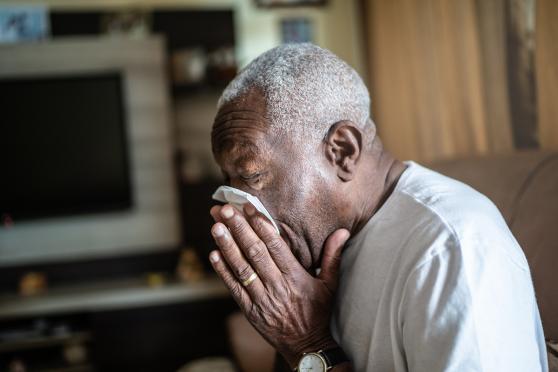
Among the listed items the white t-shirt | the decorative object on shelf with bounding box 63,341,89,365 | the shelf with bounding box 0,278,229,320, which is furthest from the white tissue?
the decorative object on shelf with bounding box 63,341,89,365

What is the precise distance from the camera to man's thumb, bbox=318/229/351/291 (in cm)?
107

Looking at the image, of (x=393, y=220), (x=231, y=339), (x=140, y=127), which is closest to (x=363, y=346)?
(x=393, y=220)

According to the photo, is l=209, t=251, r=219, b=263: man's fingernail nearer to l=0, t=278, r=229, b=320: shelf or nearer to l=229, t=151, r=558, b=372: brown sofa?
l=229, t=151, r=558, b=372: brown sofa

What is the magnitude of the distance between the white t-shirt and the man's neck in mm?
57

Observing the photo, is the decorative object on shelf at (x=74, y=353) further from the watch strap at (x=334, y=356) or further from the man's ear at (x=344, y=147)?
the man's ear at (x=344, y=147)

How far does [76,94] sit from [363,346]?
9.15ft

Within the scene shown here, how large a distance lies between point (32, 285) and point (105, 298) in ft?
1.78

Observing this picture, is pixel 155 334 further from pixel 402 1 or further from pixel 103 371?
pixel 402 1

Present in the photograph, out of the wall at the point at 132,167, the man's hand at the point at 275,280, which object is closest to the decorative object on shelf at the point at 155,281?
the wall at the point at 132,167

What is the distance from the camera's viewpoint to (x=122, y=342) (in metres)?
2.99

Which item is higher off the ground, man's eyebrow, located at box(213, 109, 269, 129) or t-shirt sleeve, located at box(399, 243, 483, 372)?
man's eyebrow, located at box(213, 109, 269, 129)

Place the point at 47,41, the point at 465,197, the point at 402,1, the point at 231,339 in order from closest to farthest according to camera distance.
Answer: the point at 465,197, the point at 231,339, the point at 402,1, the point at 47,41

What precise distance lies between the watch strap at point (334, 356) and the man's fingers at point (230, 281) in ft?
0.61

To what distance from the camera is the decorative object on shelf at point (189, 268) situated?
318cm
